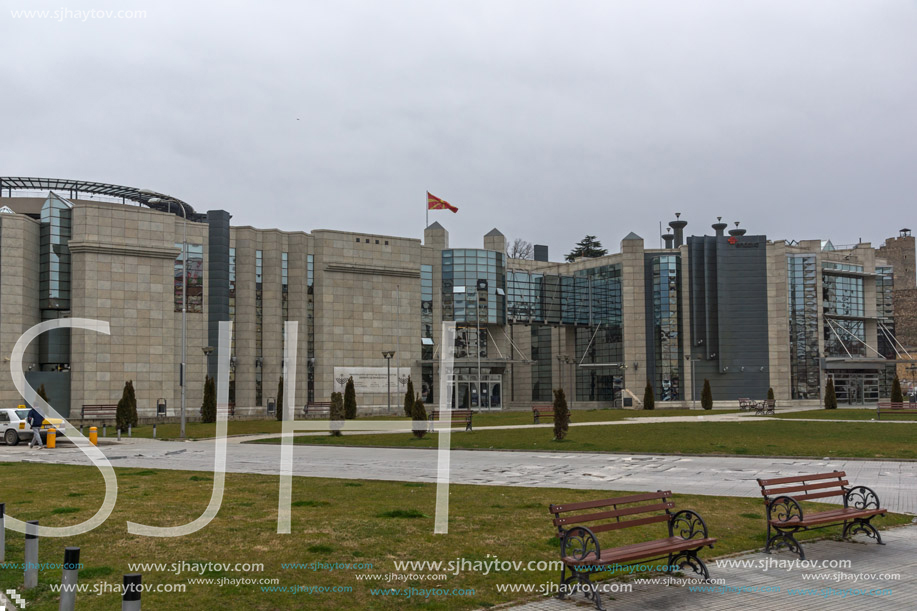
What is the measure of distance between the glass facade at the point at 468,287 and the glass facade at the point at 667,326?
1649cm

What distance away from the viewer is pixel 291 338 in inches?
2534

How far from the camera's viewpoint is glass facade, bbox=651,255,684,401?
75.4 meters

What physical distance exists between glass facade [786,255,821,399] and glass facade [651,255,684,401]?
1059cm

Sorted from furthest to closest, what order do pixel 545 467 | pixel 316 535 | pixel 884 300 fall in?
pixel 884 300 < pixel 545 467 < pixel 316 535

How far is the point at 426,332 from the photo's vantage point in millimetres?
71188

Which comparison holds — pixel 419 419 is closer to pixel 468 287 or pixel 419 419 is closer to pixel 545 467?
pixel 545 467

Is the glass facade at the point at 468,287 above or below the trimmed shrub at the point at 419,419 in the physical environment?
above

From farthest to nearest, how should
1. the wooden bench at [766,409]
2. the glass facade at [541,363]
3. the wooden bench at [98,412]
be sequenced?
the glass facade at [541,363] → the wooden bench at [98,412] → the wooden bench at [766,409]

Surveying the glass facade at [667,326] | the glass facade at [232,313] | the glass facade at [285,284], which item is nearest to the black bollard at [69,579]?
the glass facade at [232,313]

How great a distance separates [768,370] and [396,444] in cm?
A: 5275

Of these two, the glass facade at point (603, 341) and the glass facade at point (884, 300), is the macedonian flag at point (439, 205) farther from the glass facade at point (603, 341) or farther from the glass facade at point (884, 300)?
the glass facade at point (884, 300)

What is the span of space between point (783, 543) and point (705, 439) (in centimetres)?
2030

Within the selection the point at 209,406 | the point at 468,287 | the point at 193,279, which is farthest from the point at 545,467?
the point at 468,287

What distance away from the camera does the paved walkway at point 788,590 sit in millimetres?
8422
